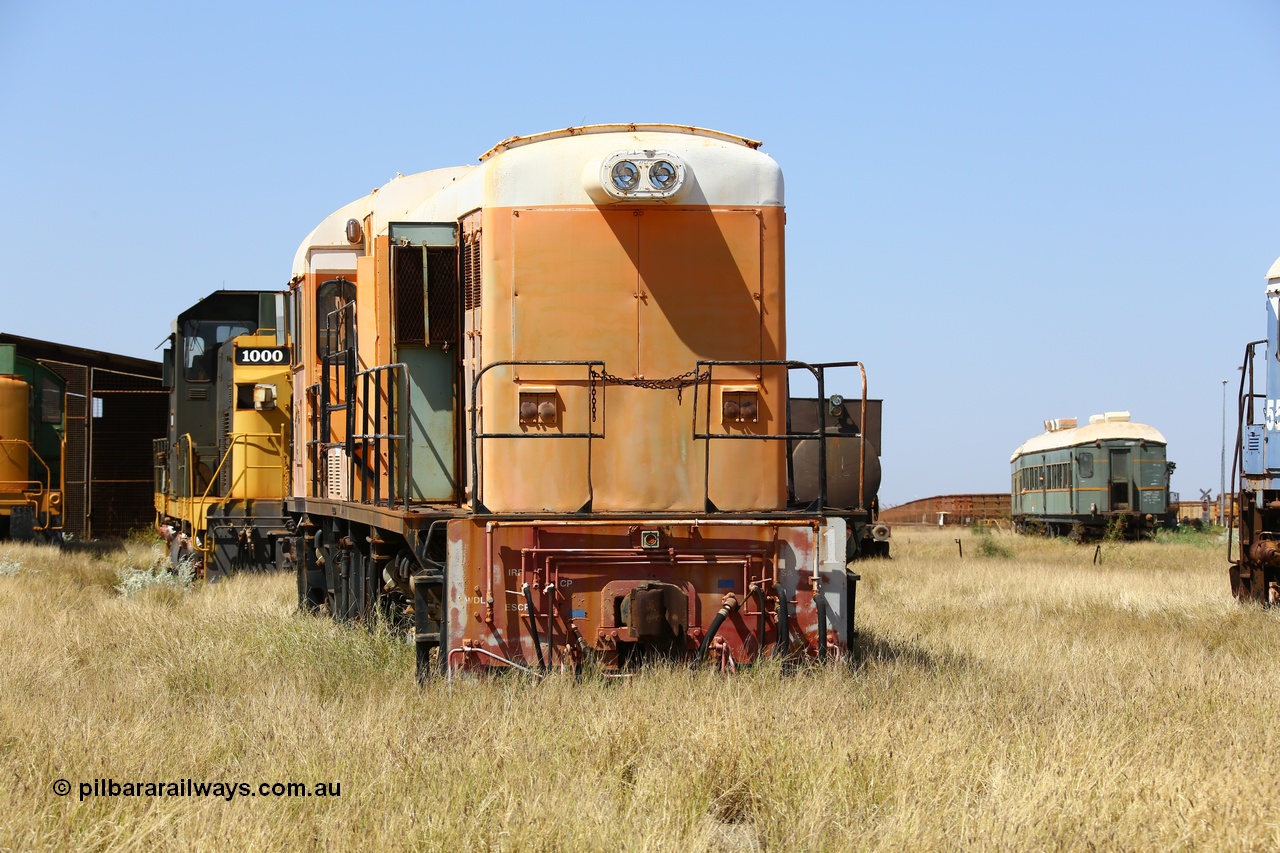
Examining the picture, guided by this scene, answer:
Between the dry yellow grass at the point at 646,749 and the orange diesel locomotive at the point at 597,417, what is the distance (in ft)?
1.36

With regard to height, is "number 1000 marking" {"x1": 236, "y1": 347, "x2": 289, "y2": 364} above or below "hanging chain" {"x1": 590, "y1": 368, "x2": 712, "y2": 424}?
above

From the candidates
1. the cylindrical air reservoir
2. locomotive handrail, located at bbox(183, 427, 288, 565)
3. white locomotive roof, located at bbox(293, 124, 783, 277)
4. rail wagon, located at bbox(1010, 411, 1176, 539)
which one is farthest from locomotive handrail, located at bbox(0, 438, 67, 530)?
rail wagon, located at bbox(1010, 411, 1176, 539)

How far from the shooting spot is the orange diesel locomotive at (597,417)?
764 cm

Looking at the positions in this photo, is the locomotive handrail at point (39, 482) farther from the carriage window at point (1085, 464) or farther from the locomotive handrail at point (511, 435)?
the carriage window at point (1085, 464)

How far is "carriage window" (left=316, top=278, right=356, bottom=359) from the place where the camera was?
10500 millimetres

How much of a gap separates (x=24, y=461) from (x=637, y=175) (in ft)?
63.5

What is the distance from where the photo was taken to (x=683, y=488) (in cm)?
836

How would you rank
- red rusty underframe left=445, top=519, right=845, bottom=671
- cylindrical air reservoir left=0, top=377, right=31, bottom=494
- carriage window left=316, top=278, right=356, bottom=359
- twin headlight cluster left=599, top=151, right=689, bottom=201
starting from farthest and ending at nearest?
1. cylindrical air reservoir left=0, top=377, right=31, bottom=494
2. carriage window left=316, top=278, right=356, bottom=359
3. twin headlight cluster left=599, top=151, right=689, bottom=201
4. red rusty underframe left=445, top=519, right=845, bottom=671

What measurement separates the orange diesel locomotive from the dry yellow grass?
1.36 ft

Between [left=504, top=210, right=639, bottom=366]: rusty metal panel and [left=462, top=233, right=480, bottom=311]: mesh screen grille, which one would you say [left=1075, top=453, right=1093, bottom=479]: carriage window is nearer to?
[left=462, top=233, right=480, bottom=311]: mesh screen grille

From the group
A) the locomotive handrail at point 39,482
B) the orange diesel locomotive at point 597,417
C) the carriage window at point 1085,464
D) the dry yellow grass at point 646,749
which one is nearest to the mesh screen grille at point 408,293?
the orange diesel locomotive at point 597,417

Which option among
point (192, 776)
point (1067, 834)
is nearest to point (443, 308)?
point (192, 776)

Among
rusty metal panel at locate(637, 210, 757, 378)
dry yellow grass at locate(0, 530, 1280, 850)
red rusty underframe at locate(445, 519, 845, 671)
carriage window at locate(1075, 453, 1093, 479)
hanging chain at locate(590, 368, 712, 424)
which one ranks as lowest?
dry yellow grass at locate(0, 530, 1280, 850)

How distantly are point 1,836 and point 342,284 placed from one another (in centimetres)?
715
